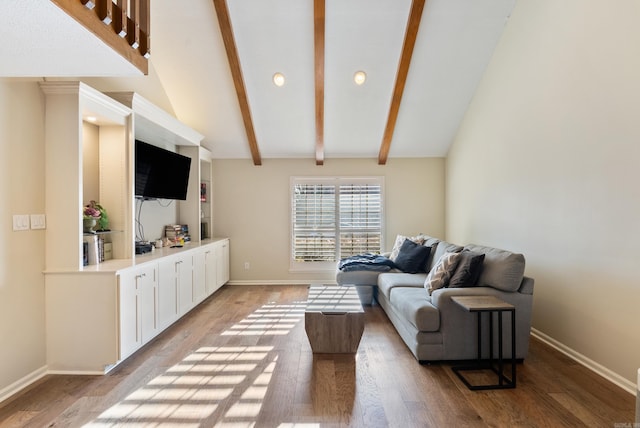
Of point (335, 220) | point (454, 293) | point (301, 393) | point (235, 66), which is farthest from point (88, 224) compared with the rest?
point (335, 220)

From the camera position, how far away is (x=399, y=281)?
157 inches

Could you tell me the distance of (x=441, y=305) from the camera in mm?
2908

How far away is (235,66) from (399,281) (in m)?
3.14

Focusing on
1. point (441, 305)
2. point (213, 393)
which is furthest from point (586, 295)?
point (213, 393)

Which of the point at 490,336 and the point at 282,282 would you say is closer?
the point at 490,336

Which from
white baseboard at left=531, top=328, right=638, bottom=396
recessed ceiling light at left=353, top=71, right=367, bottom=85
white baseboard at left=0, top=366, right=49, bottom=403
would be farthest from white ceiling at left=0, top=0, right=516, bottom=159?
white baseboard at left=531, top=328, right=638, bottom=396

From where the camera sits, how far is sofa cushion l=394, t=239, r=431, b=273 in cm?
457

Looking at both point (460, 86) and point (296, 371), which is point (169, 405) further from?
point (460, 86)

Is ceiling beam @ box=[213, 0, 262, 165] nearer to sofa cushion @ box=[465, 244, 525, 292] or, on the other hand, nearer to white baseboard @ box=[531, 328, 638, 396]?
sofa cushion @ box=[465, 244, 525, 292]

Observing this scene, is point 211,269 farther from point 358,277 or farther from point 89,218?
point 89,218

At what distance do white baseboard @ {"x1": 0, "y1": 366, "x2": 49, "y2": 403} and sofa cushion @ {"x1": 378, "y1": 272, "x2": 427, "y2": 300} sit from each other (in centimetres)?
310

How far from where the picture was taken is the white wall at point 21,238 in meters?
2.48

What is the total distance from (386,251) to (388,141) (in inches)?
72.2

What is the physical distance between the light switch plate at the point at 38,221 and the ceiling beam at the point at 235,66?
8.33ft
